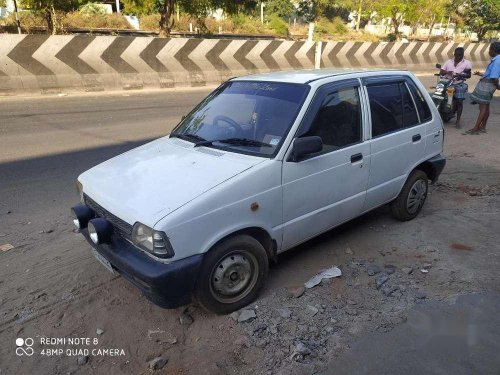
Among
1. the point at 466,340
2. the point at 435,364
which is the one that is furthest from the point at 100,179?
the point at 466,340

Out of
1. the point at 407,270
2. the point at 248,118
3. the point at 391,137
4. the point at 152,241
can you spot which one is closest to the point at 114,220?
the point at 152,241

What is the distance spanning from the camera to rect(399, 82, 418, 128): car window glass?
4461mm

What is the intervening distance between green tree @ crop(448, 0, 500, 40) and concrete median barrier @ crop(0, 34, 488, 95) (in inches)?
1290

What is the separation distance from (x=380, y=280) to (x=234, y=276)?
136 centimetres

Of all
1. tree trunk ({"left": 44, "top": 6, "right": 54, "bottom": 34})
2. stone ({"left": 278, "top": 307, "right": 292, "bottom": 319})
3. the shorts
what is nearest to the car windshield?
stone ({"left": 278, "top": 307, "right": 292, "bottom": 319})

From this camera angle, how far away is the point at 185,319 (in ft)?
10.4

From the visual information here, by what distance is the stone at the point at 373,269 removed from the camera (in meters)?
3.74

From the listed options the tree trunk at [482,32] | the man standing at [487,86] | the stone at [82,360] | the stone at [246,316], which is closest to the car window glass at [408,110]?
the stone at [246,316]

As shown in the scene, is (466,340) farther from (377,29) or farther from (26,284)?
(377,29)

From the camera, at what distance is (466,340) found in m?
2.92

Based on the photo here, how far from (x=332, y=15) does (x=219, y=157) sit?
218 feet

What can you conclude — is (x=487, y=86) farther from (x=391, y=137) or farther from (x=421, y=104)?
(x=391, y=137)

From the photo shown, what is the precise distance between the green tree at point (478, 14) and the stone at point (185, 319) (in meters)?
50.5

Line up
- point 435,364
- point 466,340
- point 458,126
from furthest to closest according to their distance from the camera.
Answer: point 458,126, point 466,340, point 435,364
